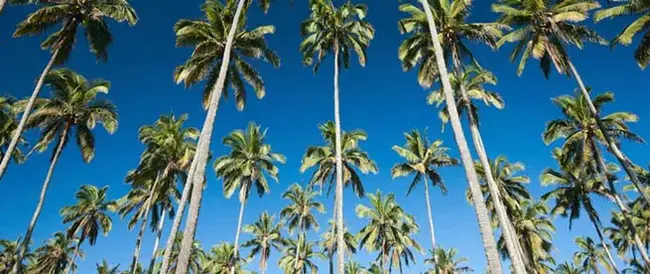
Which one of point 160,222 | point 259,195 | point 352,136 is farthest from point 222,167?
point 352,136

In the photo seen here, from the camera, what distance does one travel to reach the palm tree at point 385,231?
128ft

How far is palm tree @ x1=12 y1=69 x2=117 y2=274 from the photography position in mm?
23266

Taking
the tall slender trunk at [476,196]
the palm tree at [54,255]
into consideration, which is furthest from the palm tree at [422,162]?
the palm tree at [54,255]

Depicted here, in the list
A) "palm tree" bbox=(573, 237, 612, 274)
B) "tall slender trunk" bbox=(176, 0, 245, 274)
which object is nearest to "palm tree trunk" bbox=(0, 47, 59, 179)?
"tall slender trunk" bbox=(176, 0, 245, 274)

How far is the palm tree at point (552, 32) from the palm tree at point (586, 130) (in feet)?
12.5

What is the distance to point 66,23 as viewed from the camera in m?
19.2

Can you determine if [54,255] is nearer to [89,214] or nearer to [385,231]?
[89,214]

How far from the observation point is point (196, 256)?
172 feet

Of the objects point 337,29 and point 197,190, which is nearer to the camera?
point 197,190

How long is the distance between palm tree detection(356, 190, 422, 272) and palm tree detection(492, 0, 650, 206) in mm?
20310

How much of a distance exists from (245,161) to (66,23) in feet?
57.2

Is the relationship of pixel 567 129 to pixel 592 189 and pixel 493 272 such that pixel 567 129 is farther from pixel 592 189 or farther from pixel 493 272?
pixel 493 272

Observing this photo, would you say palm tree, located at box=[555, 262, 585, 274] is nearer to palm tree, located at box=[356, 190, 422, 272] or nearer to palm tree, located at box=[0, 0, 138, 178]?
palm tree, located at box=[356, 190, 422, 272]

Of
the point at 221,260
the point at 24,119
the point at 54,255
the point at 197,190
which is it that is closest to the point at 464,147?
the point at 197,190
